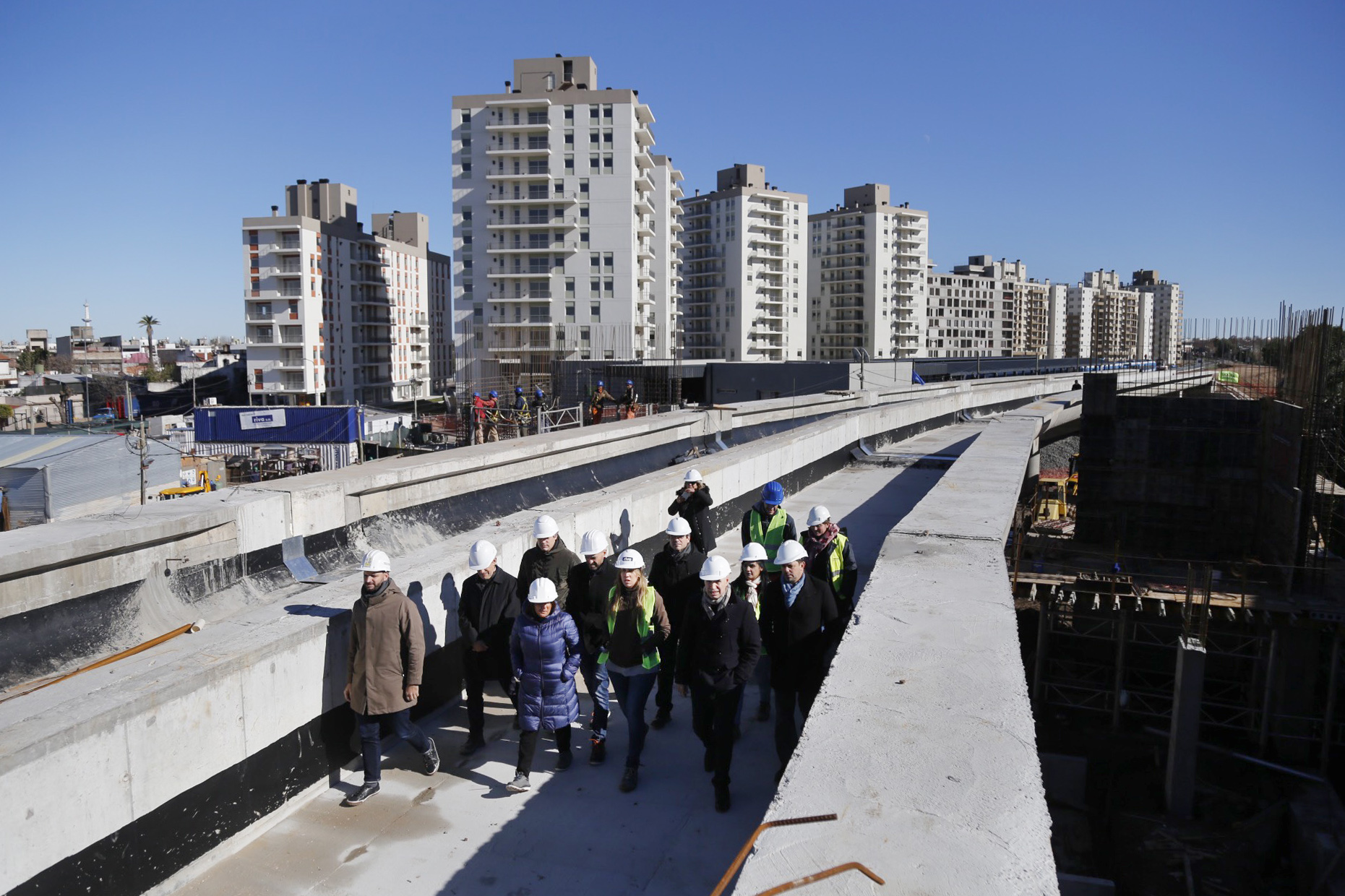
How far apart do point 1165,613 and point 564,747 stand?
14573mm

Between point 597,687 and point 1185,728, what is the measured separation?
13.4 meters

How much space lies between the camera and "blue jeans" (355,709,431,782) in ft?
16.0

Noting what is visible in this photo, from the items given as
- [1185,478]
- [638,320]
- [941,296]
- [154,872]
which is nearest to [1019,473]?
[154,872]

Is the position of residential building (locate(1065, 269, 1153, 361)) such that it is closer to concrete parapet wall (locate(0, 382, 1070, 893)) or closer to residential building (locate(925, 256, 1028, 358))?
residential building (locate(925, 256, 1028, 358))

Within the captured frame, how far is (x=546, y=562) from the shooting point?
5.82m

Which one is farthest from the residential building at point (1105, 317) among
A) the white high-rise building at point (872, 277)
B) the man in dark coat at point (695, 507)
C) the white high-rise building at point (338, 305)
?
the man in dark coat at point (695, 507)

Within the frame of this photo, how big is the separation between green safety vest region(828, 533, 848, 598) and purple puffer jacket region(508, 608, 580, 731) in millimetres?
1776

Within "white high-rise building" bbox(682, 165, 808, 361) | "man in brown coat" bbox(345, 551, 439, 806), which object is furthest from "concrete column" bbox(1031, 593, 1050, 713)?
"white high-rise building" bbox(682, 165, 808, 361)

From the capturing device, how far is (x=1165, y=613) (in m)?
16.3

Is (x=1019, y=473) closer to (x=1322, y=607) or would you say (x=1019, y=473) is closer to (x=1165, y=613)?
(x=1165, y=613)

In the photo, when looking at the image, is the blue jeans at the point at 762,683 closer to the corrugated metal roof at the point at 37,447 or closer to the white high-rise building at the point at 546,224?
the corrugated metal roof at the point at 37,447

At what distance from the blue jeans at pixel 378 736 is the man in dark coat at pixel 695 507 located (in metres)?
2.87

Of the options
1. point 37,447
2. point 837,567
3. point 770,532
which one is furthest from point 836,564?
point 37,447

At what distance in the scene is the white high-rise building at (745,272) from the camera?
9538 cm
